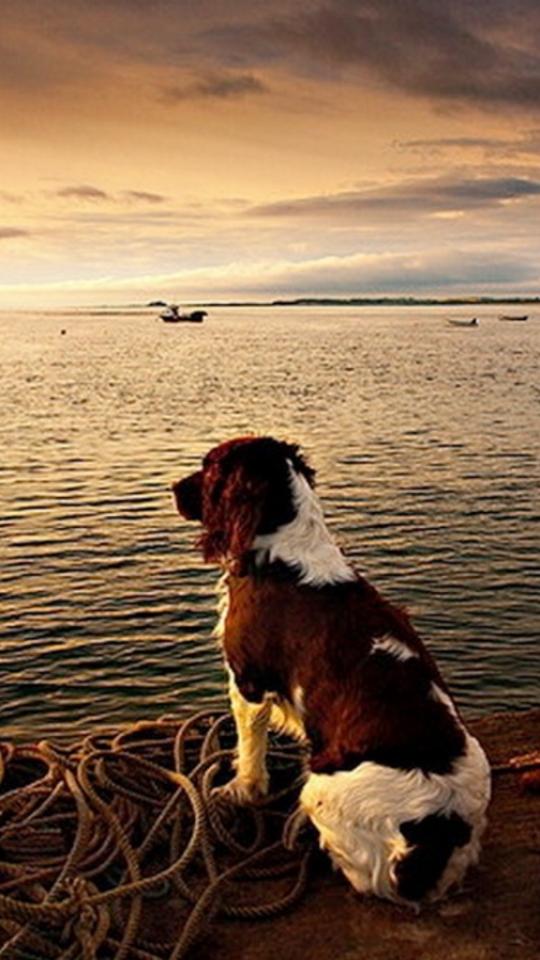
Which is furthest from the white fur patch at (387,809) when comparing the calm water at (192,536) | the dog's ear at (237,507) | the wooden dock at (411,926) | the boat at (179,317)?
the boat at (179,317)

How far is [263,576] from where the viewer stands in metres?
4.87

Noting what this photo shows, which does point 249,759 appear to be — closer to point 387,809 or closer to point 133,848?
point 133,848

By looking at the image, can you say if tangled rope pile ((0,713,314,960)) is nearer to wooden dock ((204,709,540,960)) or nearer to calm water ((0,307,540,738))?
wooden dock ((204,709,540,960))

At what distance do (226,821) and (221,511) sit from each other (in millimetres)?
1755

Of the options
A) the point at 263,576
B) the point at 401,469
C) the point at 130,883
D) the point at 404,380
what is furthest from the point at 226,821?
the point at 404,380

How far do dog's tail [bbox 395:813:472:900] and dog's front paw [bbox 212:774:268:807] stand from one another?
1298 millimetres

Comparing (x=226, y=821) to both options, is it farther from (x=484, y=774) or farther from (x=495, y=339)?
(x=495, y=339)

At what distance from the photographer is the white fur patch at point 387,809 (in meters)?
4.16

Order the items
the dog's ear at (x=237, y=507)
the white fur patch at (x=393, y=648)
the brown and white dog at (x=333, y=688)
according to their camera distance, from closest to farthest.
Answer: the brown and white dog at (x=333, y=688) → the white fur patch at (x=393, y=648) → the dog's ear at (x=237, y=507)

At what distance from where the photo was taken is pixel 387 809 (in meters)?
4.18

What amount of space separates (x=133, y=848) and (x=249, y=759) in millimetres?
837

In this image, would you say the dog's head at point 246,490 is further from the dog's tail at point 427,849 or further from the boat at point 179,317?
the boat at point 179,317

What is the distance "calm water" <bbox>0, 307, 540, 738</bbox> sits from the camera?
1063 cm

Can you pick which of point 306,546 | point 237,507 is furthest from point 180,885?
point 237,507
